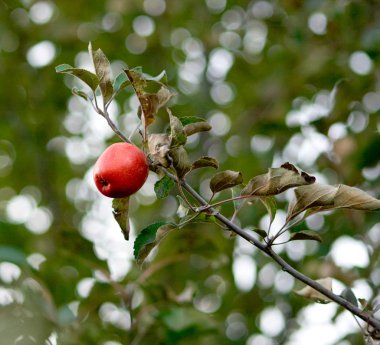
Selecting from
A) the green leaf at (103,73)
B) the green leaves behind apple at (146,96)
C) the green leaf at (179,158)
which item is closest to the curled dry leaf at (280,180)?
the green leaf at (179,158)

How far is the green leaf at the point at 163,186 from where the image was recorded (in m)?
1.26

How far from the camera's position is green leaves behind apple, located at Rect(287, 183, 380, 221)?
121 centimetres

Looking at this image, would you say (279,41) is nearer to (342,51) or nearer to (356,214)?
(342,51)

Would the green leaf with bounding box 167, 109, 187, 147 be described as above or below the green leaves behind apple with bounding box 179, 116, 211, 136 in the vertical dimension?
above

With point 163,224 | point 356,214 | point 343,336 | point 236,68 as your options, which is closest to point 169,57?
point 236,68

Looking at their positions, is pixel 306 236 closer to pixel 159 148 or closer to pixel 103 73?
pixel 159 148

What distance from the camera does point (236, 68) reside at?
414 cm

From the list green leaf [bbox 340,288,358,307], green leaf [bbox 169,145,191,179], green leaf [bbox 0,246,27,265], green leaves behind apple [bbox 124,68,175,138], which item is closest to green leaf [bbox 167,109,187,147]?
green leaf [bbox 169,145,191,179]

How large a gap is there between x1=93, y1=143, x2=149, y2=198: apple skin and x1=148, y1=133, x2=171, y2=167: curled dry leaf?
0.03 metres

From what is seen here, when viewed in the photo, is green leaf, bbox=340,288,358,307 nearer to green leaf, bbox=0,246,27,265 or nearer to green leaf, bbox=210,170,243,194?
green leaf, bbox=210,170,243,194

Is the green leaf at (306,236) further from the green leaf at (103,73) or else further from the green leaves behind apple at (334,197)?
the green leaf at (103,73)

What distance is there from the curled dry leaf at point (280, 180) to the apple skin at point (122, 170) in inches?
9.4

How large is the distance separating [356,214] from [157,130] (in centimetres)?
165

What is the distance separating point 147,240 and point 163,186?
0.16m
